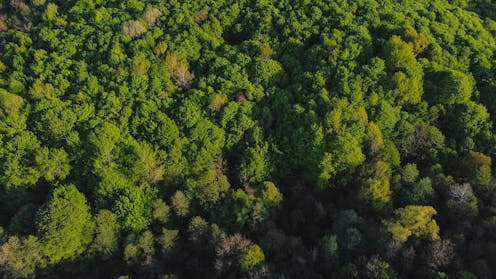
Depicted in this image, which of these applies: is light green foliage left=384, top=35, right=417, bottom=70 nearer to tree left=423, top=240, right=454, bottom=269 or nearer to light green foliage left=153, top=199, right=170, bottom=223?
tree left=423, top=240, right=454, bottom=269

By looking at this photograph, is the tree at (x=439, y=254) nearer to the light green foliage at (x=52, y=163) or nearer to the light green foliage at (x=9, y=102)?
the light green foliage at (x=52, y=163)

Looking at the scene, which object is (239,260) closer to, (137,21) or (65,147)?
(65,147)

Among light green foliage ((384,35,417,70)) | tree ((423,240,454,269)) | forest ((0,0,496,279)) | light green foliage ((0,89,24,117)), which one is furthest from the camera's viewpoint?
light green foliage ((384,35,417,70))

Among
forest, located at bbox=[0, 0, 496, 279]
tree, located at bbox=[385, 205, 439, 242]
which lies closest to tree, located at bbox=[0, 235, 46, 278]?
forest, located at bbox=[0, 0, 496, 279]

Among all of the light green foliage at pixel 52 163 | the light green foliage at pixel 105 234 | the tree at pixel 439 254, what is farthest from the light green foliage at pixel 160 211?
the tree at pixel 439 254

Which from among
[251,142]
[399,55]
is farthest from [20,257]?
[399,55]

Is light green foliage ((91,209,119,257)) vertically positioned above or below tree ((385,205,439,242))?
below

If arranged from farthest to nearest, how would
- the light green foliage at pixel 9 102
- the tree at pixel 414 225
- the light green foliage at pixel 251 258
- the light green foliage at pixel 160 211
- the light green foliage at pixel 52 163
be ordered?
the light green foliage at pixel 9 102 → the light green foliage at pixel 52 163 → the light green foliage at pixel 160 211 → the tree at pixel 414 225 → the light green foliage at pixel 251 258
